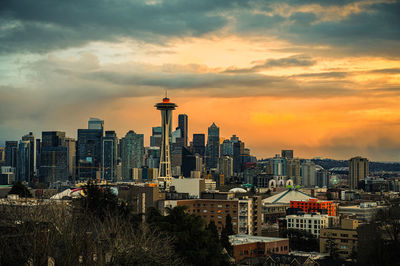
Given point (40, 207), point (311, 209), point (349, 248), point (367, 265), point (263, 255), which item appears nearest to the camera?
point (40, 207)

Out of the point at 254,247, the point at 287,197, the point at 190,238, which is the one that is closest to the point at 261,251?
the point at 254,247

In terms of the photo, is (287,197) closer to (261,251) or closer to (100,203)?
(261,251)

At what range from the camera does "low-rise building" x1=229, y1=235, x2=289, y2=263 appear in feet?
212

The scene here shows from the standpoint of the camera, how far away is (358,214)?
13488 cm

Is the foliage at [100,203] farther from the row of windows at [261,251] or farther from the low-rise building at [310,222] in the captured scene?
the low-rise building at [310,222]

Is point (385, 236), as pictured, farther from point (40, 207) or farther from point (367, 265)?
point (40, 207)

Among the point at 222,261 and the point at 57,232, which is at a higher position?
the point at 57,232

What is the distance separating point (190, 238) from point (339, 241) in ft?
147

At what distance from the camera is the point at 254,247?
221ft

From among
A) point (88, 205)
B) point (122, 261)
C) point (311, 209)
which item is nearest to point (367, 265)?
point (88, 205)

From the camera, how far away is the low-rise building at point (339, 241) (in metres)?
79.2

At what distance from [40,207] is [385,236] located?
3079 cm

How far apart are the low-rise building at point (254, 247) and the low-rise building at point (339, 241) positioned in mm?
8946

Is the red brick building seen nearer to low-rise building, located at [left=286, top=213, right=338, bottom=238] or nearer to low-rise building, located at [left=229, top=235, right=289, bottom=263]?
low-rise building, located at [left=286, top=213, right=338, bottom=238]
